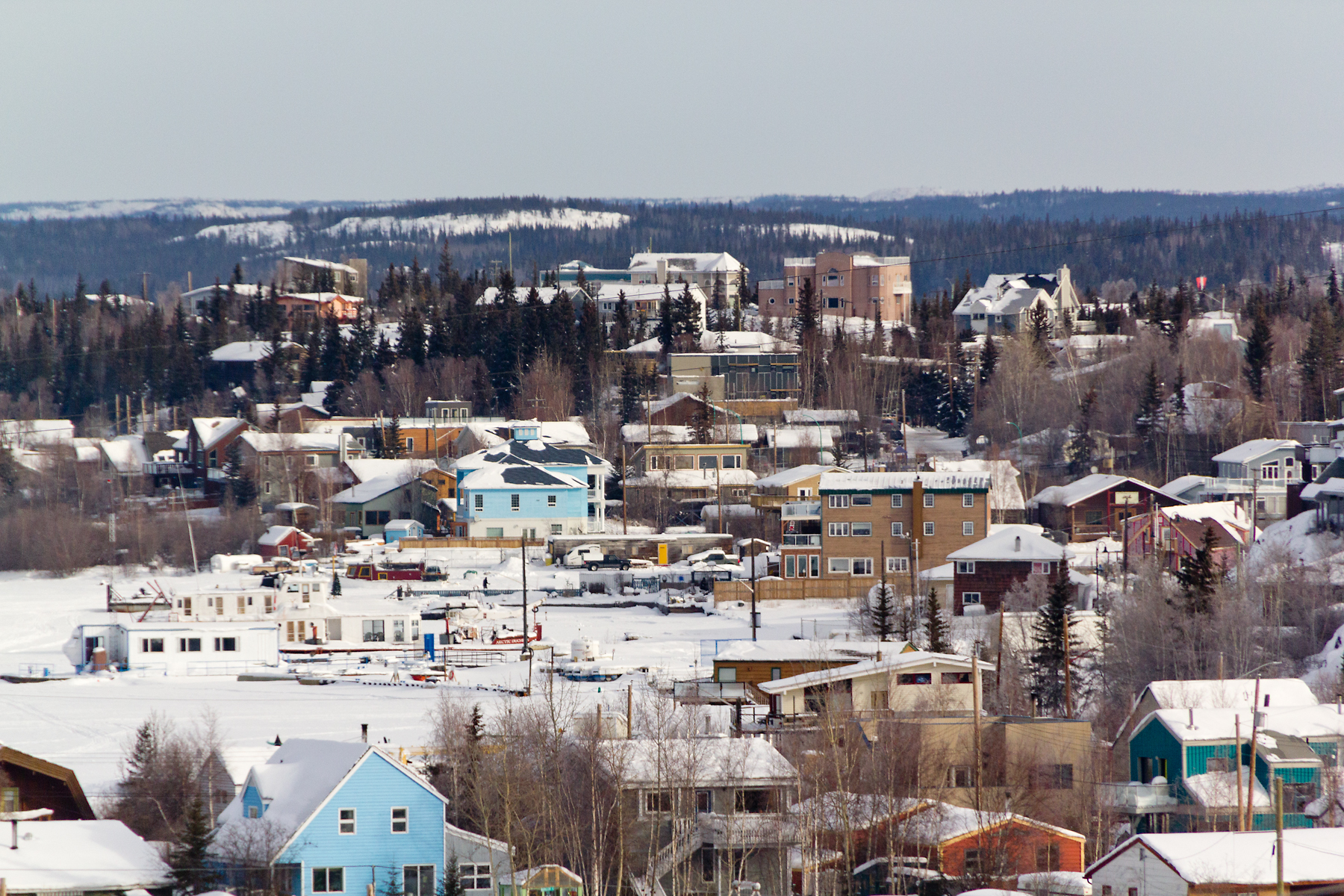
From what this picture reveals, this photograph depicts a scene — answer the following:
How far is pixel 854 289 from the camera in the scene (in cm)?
8938

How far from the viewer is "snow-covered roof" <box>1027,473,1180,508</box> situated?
49.8 m

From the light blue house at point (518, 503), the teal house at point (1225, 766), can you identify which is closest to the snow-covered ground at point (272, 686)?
the light blue house at point (518, 503)

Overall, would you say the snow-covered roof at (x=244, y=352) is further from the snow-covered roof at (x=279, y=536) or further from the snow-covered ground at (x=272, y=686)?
the snow-covered ground at (x=272, y=686)

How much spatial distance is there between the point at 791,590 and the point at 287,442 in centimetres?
2328

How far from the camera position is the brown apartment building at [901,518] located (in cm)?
4556

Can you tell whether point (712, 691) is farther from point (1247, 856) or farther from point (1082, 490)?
point (1082, 490)

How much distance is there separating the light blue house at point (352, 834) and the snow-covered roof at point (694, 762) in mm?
1856

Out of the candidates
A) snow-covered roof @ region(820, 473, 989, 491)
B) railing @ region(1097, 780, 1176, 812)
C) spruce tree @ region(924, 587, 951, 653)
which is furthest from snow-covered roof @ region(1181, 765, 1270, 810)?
snow-covered roof @ region(820, 473, 989, 491)

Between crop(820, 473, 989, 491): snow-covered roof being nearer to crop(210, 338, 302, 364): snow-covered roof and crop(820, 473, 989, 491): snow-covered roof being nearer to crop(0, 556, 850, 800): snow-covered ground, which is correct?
crop(0, 556, 850, 800): snow-covered ground

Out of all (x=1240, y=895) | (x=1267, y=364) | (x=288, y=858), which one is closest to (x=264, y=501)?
(x=1267, y=364)

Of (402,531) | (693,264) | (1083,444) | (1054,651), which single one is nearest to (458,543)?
(402,531)

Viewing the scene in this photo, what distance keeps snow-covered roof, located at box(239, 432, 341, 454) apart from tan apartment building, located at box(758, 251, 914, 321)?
3124cm

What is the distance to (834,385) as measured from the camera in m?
67.5

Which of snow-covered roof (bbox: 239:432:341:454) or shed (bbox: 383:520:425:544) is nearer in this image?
shed (bbox: 383:520:425:544)
